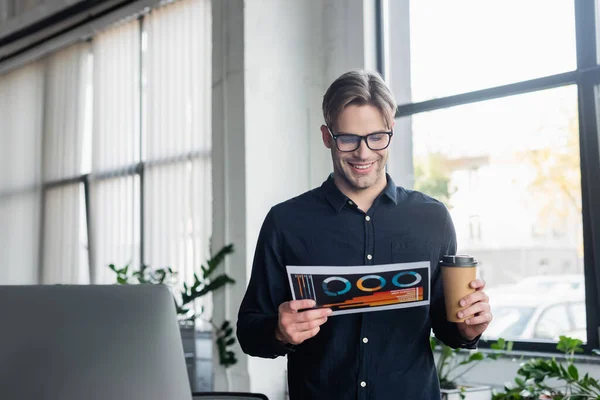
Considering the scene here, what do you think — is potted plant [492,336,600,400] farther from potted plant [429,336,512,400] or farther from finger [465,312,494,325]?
finger [465,312,494,325]

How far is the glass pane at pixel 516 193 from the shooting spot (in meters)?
3.09

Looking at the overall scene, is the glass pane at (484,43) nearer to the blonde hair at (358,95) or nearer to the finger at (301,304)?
the blonde hair at (358,95)

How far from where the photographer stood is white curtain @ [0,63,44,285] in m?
6.80

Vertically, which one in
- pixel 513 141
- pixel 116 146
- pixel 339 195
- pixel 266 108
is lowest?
pixel 339 195

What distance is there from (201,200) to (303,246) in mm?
3212

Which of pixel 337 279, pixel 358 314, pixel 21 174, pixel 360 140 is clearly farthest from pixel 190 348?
pixel 21 174

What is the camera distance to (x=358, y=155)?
5.22ft

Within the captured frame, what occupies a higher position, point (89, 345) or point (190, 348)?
point (89, 345)

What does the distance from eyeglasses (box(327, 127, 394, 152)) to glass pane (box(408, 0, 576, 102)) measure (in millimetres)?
1843

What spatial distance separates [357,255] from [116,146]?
173 inches

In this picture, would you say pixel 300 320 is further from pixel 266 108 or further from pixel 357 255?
pixel 266 108

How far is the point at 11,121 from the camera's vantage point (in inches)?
284

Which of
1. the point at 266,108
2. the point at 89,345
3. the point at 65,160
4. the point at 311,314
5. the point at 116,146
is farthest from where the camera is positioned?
the point at 65,160

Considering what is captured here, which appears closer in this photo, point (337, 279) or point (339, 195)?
point (337, 279)
